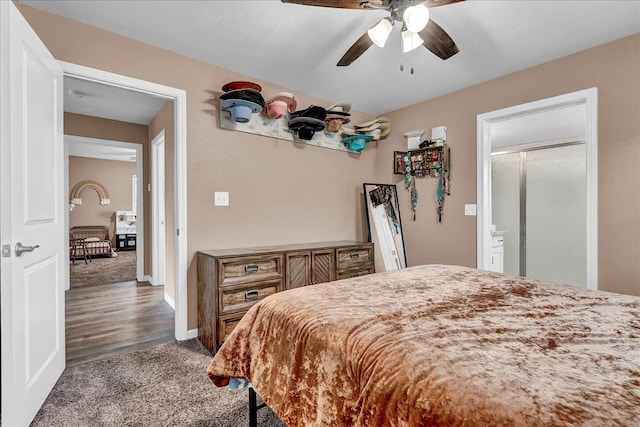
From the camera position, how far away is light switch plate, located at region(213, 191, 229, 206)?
9.26 feet

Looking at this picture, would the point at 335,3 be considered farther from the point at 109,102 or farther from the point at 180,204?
the point at 109,102

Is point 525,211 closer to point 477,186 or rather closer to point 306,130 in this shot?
point 477,186

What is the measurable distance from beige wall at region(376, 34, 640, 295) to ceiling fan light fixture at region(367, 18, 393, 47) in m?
1.83

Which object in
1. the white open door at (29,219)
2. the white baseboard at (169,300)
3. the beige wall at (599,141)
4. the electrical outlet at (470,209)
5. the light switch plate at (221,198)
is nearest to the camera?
A: the white open door at (29,219)

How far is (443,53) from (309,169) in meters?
1.82

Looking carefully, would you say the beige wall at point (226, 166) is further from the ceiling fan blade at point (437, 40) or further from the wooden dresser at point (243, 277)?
the ceiling fan blade at point (437, 40)

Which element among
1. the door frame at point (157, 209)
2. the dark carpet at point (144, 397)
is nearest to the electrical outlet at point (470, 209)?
the dark carpet at point (144, 397)

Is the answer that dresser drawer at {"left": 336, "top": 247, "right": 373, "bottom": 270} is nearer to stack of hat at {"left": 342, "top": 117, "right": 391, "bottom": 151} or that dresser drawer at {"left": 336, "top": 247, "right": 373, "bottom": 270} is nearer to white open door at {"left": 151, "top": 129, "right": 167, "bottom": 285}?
stack of hat at {"left": 342, "top": 117, "right": 391, "bottom": 151}

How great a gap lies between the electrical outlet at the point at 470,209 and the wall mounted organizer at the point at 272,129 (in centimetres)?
161

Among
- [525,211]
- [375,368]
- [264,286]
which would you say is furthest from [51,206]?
[525,211]

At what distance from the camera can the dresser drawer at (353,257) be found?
3.09 m

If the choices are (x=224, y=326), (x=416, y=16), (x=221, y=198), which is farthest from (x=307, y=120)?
(x=224, y=326)

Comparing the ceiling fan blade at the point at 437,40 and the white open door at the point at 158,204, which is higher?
the ceiling fan blade at the point at 437,40

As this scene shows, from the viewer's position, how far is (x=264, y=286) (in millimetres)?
2549
